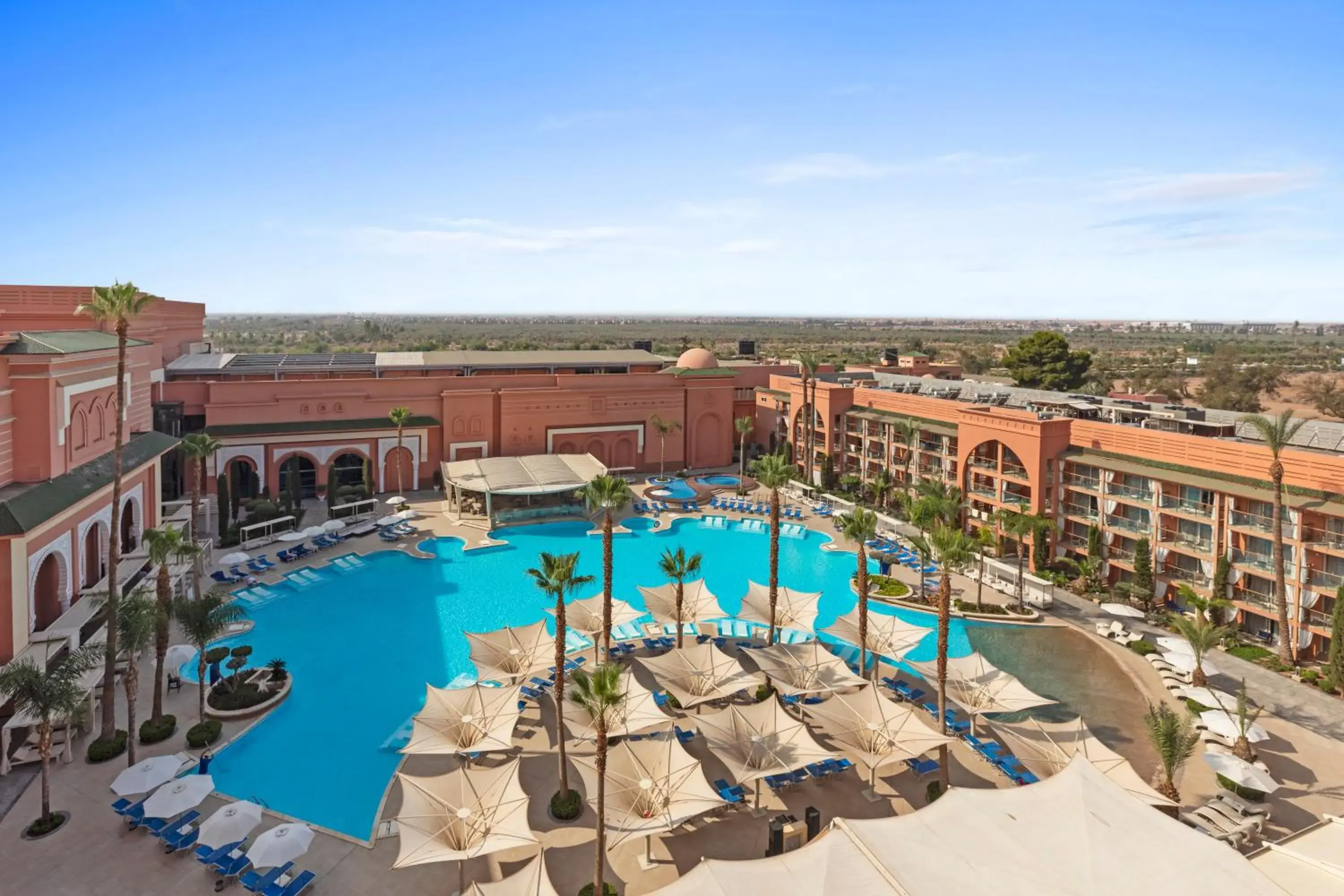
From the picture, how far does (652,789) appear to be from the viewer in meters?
18.0

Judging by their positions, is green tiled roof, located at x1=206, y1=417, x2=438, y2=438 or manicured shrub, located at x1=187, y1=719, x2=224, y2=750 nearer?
manicured shrub, located at x1=187, y1=719, x2=224, y2=750

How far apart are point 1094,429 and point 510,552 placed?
29367mm

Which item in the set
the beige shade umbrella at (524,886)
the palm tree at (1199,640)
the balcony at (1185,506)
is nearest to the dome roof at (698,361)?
the balcony at (1185,506)

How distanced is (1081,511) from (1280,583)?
983cm

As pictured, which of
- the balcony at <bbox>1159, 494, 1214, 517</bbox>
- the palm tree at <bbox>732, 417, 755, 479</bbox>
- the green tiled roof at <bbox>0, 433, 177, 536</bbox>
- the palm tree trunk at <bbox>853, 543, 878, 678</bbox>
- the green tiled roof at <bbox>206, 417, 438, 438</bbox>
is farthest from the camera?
the palm tree at <bbox>732, 417, 755, 479</bbox>

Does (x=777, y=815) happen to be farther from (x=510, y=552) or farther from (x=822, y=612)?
(x=510, y=552)

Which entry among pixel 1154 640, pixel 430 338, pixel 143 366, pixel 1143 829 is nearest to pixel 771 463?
pixel 1154 640

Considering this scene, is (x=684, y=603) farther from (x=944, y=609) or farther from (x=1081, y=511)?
(x=1081, y=511)

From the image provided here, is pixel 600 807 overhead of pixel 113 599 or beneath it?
beneath

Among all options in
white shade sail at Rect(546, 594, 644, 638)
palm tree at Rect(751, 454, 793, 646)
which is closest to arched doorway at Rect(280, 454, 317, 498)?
white shade sail at Rect(546, 594, 644, 638)

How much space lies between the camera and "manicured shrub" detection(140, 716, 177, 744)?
2220 centimetres

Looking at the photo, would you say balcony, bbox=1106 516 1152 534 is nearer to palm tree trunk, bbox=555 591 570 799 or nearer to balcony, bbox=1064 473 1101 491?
balcony, bbox=1064 473 1101 491

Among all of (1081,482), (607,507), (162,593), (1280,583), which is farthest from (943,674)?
(162,593)

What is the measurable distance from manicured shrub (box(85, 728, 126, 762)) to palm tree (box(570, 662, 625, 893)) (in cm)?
1439
